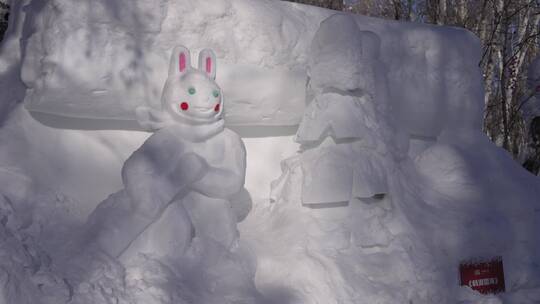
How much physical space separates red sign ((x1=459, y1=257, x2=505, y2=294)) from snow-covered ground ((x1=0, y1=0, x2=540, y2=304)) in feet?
0.25

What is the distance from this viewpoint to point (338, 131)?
379 cm

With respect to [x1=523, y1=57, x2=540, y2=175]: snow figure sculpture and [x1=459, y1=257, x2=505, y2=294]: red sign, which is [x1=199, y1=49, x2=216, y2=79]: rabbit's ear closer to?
[x1=459, y1=257, x2=505, y2=294]: red sign

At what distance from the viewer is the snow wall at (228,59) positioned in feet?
10.9

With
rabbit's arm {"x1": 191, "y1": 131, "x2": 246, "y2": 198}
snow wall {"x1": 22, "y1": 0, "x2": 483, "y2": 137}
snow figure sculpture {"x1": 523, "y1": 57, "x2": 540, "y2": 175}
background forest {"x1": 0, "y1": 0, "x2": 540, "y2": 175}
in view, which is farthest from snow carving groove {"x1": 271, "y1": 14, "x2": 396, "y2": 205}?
background forest {"x1": 0, "y1": 0, "x2": 540, "y2": 175}

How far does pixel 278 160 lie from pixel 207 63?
115cm

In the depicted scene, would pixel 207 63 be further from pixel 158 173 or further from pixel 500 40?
pixel 500 40

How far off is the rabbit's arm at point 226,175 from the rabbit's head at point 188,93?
0.23 m

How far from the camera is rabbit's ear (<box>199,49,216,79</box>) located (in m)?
3.48

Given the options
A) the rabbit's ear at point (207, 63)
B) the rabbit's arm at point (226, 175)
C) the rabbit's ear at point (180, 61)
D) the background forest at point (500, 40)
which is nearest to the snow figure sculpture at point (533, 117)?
the background forest at point (500, 40)

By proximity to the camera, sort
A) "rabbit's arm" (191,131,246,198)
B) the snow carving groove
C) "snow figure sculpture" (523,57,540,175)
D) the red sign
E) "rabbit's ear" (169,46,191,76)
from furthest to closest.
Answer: "snow figure sculpture" (523,57,540,175), the red sign, the snow carving groove, "rabbit's ear" (169,46,191,76), "rabbit's arm" (191,131,246,198)

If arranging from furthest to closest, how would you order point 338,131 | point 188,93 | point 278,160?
point 278,160, point 338,131, point 188,93

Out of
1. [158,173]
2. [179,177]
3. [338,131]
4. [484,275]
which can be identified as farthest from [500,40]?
[158,173]

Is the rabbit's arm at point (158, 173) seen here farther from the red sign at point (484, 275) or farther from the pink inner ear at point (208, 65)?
the red sign at point (484, 275)

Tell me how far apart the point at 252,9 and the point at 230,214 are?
58.9 inches
